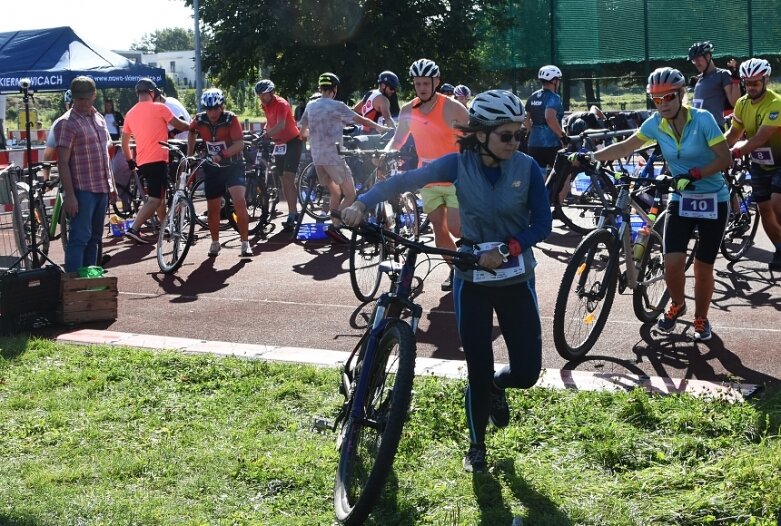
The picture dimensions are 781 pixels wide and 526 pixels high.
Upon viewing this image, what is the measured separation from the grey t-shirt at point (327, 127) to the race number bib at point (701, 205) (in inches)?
244

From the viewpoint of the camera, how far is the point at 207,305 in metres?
9.38

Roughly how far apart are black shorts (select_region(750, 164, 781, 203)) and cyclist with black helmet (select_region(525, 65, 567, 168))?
3.68 meters

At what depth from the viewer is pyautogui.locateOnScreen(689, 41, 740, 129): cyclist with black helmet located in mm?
12609

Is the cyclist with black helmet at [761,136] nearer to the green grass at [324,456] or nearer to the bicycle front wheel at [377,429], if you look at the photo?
the green grass at [324,456]

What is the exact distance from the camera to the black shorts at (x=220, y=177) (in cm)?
1143

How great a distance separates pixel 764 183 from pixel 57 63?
58.8ft

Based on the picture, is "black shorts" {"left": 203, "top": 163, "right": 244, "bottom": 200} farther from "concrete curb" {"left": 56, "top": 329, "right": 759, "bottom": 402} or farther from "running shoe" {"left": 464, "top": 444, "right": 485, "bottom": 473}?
"running shoe" {"left": 464, "top": 444, "right": 485, "bottom": 473}

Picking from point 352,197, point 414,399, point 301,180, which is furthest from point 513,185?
point 301,180

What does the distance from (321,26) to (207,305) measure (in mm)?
23311

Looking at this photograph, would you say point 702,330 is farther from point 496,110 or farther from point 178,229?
point 178,229

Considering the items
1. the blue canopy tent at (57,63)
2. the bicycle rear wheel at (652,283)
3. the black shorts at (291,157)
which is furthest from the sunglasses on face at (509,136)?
the blue canopy tent at (57,63)

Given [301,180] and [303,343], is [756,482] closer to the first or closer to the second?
[303,343]

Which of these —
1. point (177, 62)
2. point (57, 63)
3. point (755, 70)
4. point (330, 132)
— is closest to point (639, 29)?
point (57, 63)

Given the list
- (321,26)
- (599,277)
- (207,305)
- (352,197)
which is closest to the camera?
(599,277)
